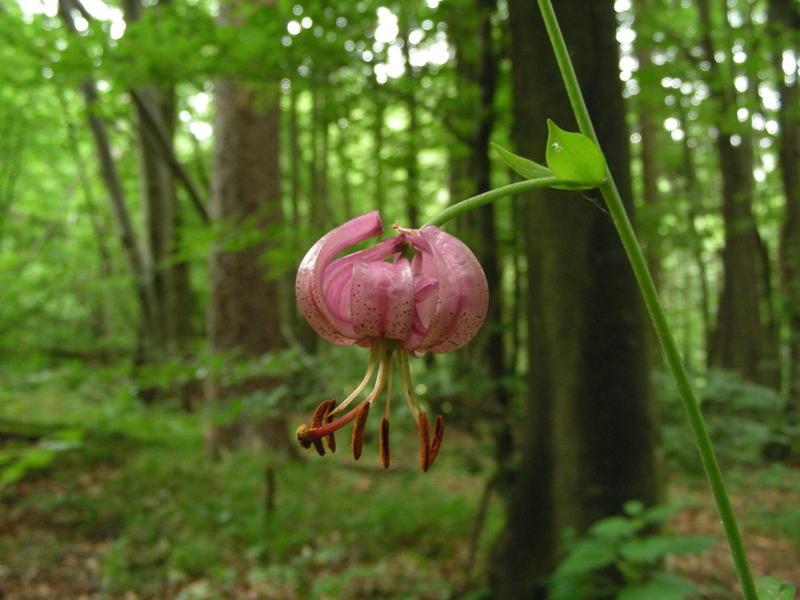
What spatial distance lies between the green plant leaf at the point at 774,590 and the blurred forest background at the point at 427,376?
442mm

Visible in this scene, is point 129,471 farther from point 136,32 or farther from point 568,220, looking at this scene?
point 568,220

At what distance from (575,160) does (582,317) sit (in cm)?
164

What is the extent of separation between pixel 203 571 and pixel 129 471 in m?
1.57

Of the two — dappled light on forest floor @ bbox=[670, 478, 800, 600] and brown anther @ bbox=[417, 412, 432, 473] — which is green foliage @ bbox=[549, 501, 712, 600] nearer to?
dappled light on forest floor @ bbox=[670, 478, 800, 600]

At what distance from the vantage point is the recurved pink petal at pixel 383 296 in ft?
2.09

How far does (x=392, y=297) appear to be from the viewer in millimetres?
642

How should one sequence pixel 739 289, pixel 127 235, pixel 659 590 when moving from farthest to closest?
pixel 127 235 → pixel 739 289 → pixel 659 590

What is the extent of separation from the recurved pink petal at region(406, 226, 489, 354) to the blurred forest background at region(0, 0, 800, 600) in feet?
0.71

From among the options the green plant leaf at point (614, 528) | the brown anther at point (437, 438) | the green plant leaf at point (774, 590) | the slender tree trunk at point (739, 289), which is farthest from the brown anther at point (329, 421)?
the slender tree trunk at point (739, 289)

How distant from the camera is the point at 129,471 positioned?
14.7ft

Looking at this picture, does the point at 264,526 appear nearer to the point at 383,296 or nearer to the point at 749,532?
the point at 749,532

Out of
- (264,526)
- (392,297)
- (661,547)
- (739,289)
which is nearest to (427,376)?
(661,547)

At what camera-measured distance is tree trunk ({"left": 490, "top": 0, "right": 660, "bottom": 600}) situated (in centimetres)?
209

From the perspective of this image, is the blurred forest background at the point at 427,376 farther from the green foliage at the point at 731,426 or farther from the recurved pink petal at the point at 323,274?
the recurved pink petal at the point at 323,274
